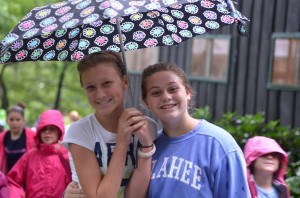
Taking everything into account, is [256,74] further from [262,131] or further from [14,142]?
[14,142]

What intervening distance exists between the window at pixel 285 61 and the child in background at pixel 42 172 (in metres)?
5.51

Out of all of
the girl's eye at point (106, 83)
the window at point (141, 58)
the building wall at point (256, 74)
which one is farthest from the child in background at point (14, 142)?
the window at point (141, 58)

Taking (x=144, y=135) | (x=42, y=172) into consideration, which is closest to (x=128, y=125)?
(x=144, y=135)

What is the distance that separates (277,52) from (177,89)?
716 cm

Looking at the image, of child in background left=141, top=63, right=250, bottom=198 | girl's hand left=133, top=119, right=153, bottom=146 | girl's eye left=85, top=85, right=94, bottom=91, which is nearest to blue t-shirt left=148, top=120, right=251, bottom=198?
child in background left=141, top=63, right=250, bottom=198

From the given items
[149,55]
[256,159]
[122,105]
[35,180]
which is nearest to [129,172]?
[122,105]

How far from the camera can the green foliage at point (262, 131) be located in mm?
7898

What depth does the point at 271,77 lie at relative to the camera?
9.74 m

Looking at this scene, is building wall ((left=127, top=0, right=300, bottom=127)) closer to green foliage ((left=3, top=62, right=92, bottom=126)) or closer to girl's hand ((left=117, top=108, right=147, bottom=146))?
girl's hand ((left=117, top=108, right=147, bottom=146))

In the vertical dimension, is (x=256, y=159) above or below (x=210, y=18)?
below

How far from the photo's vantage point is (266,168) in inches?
175

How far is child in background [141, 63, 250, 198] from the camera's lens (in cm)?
275

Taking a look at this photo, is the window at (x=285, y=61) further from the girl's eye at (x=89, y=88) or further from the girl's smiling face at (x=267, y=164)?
the girl's eye at (x=89, y=88)

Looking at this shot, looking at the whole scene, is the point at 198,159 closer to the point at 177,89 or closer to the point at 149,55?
the point at 177,89
